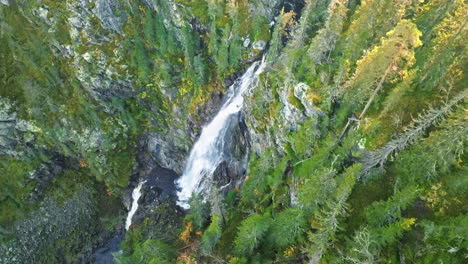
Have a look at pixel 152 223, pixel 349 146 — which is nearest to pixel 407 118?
pixel 349 146

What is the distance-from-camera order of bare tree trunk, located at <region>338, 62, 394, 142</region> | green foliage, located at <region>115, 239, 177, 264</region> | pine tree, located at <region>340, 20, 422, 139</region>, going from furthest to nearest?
green foliage, located at <region>115, 239, 177, 264</region>, bare tree trunk, located at <region>338, 62, 394, 142</region>, pine tree, located at <region>340, 20, 422, 139</region>

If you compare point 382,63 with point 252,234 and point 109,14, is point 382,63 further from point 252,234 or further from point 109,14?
point 109,14

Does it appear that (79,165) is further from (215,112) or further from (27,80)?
(215,112)

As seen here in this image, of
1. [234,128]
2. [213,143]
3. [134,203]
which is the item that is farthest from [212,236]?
[134,203]

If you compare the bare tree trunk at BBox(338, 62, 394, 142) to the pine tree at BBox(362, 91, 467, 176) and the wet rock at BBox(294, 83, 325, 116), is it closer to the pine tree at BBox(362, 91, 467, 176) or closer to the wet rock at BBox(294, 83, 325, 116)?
the wet rock at BBox(294, 83, 325, 116)

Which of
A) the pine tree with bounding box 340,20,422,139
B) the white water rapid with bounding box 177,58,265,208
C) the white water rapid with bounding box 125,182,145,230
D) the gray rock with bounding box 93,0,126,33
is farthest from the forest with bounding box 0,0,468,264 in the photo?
the white water rapid with bounding box 125,182,145,230
